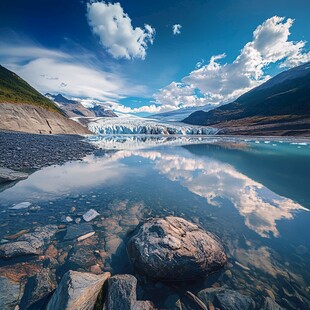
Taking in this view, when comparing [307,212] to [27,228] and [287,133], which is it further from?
[287,133]

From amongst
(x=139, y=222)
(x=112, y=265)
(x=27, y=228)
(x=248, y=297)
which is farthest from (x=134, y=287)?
(x=27, y=228)

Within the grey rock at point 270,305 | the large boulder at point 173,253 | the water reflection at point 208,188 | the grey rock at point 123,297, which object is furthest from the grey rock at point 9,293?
the water reflection at point 208,188

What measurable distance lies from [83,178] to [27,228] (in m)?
4.39

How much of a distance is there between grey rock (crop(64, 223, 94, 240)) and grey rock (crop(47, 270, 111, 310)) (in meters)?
1.68

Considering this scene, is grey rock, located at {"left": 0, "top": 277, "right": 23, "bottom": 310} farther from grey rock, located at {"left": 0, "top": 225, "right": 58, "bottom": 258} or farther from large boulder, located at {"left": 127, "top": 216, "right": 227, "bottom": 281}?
large boulder, located at {"left": 127, "top": 216, "right": 227, "bottom": 281}

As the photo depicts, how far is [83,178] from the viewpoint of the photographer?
856cm

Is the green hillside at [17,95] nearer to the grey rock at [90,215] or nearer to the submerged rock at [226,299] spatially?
the grey rock at [90,215]

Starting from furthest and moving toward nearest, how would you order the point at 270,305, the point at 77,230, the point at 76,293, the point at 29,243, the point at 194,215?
the point at 194,215 → the point at 77,230 → the point at 29,243 → the point at 270,305 → the point at 76,293

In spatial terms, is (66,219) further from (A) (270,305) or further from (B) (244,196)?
(B) (244,196)

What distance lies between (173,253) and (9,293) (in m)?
2.43

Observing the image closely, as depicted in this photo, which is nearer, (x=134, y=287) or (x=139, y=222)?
(x=134, y=287)

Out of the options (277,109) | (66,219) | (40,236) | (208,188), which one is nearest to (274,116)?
(277,109)

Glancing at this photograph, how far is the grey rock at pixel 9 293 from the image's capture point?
7.85 ft

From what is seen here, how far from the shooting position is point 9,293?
2535mm
